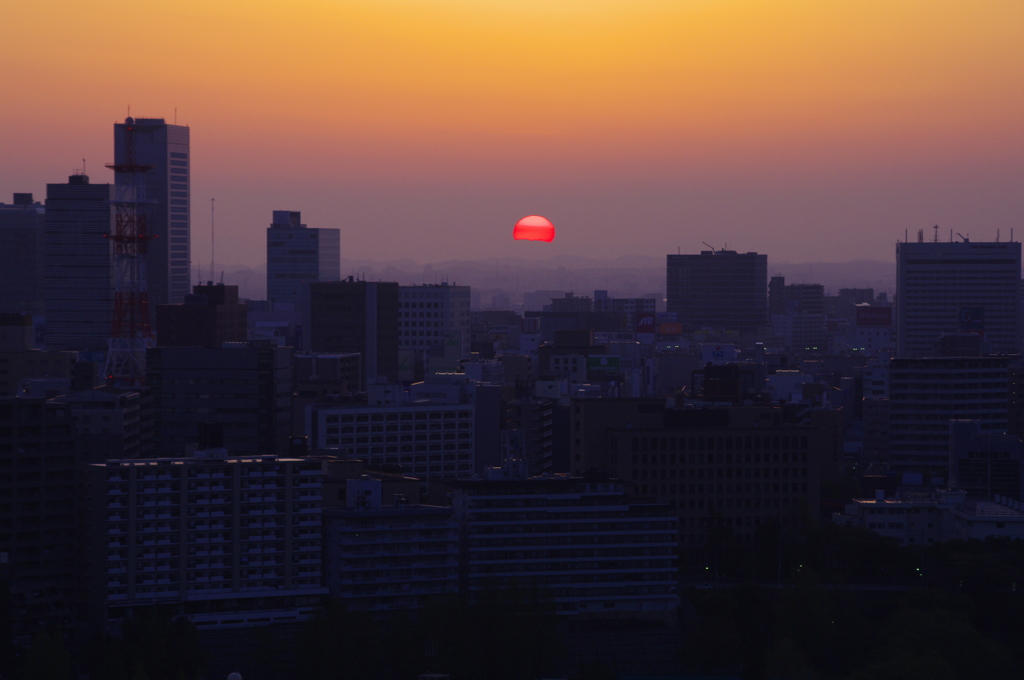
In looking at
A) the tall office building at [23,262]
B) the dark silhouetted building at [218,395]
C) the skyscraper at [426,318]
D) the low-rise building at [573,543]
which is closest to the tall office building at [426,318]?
the skyscraper at [426,318]

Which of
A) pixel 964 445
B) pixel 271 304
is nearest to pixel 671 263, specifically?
pixel 271 304

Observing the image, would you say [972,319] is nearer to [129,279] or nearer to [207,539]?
[129,279]

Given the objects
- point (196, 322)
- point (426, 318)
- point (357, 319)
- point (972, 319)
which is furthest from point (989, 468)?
point (426, 318)

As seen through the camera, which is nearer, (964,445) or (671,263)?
(964,445)

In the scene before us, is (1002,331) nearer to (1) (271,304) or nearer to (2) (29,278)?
(1) (271,304)

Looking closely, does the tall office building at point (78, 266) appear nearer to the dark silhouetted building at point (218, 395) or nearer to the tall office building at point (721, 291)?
the dark silhouetted building at point (218, 395)
